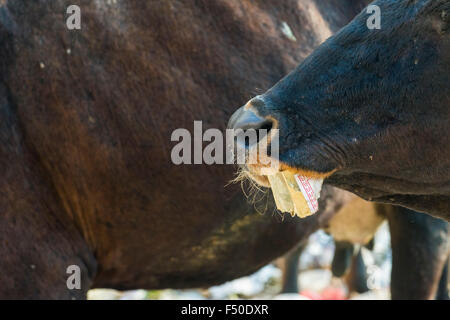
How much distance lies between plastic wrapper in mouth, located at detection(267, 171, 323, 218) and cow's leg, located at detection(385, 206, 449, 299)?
1861 mm

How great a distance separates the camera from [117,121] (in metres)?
3.59

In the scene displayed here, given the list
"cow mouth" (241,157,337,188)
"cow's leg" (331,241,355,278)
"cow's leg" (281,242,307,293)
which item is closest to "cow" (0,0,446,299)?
"cow mouth" (241,157,337,188)

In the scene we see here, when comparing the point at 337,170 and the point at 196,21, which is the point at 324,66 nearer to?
the point at 337,170

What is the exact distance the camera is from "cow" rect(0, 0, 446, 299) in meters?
3.48

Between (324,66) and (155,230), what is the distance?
5.06 feet

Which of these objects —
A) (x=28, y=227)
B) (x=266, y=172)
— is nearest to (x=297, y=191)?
(x=266, y=172)

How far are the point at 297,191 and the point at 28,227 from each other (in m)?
1.56

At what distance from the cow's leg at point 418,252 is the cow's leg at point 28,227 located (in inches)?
83.7

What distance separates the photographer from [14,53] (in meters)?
3.50

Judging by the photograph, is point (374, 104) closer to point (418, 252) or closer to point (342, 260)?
point (418, 252)

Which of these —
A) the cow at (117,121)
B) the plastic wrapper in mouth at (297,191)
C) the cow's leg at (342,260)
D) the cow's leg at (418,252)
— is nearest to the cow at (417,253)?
the cow's leg at (418,252)

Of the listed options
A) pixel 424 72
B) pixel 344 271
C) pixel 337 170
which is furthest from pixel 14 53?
pixel 344 271

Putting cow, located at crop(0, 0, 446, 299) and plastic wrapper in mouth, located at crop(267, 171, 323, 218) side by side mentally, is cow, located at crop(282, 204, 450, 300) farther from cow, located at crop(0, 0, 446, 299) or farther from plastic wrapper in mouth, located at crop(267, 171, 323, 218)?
plastic wrapper in mouth, located at crop(267, 171, 323, 218)

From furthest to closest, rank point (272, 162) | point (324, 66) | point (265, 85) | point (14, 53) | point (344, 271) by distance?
point (344, 271), point (265, 85), point (14, 53), point (324, 66), point (272, 162)
